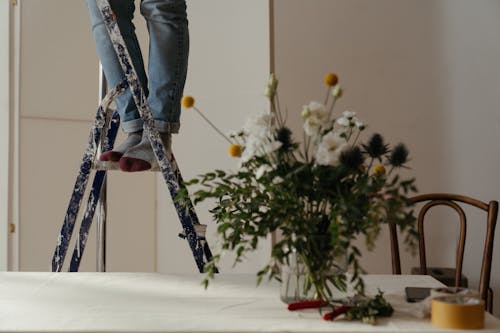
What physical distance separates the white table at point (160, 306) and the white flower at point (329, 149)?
0.32 meters

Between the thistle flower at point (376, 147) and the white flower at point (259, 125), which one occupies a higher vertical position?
the white flower at point (259, 125)

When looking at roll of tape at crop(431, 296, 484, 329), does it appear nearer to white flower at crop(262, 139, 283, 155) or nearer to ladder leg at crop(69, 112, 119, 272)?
white flower at crop(262, 139, 283, 155)

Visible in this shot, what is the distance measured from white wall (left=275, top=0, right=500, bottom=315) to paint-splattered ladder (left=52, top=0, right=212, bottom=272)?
1.08 meters

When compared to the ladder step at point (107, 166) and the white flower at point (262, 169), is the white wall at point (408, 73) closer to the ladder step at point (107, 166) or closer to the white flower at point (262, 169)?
the ladder step at point (107, 166)

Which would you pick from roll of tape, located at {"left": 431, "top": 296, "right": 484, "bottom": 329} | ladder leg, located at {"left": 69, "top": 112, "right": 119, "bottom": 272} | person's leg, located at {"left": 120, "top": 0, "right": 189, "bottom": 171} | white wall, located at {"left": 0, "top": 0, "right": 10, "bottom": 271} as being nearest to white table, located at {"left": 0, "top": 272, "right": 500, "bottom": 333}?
roll of tape, located at {"left": 431, "top": 296, "right": 484, "bottom": 329}

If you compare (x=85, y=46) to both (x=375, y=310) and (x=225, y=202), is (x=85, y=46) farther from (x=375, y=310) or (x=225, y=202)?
(x=375, y=310)

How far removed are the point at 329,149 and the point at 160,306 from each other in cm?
50

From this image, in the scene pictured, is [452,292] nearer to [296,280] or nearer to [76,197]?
[296,280]

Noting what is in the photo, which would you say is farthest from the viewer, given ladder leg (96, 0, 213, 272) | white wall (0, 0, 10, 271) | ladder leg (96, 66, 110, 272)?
white wall (0, 0, 10, 271)

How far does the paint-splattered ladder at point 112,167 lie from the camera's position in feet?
6.74

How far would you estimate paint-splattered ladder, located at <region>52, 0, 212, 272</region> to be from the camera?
80.9 inches

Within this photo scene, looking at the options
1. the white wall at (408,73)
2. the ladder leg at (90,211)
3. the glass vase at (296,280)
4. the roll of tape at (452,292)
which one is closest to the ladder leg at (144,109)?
the ladder leg at (90,211)

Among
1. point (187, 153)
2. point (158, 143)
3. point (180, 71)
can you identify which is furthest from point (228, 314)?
point (187, 153)

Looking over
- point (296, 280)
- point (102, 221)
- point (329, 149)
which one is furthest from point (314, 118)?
point (102, 221)
